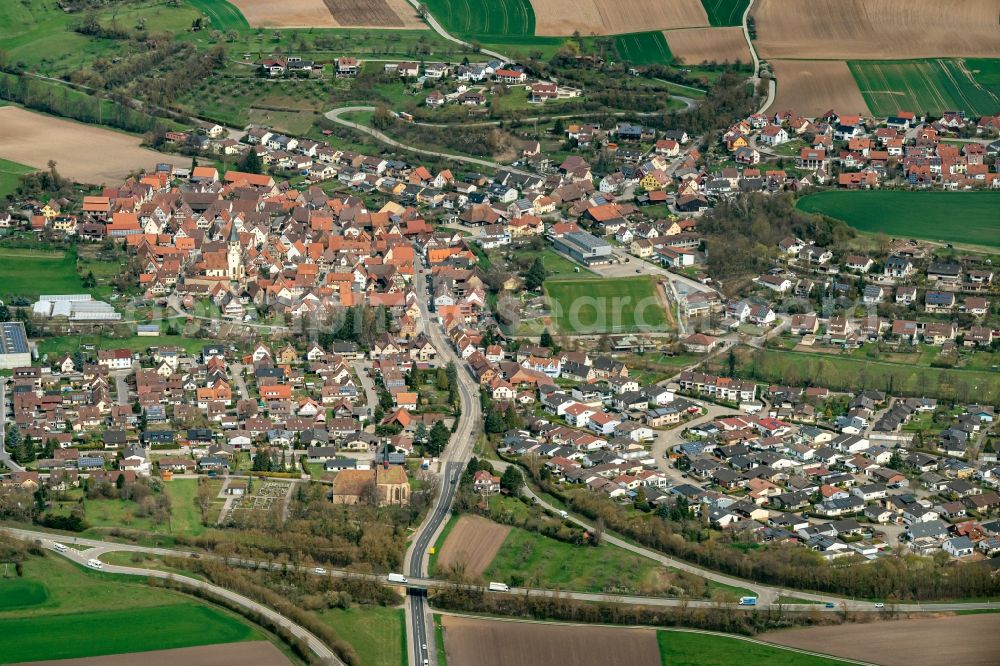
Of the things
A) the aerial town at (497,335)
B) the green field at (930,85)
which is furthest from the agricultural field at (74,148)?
the green field at (930,85)

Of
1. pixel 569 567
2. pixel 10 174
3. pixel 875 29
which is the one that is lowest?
pixel 569 567

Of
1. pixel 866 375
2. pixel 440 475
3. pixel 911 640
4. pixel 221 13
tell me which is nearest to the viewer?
pixel 911 640

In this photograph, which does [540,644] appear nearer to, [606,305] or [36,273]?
[606,305]

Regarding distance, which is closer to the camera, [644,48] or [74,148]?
[74,148]

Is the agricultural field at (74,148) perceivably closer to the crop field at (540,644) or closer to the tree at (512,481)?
the tree at (512,481)

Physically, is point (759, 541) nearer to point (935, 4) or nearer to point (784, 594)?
point (784, 594)

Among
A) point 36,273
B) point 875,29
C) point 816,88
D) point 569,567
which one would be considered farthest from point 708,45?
point 569,567
